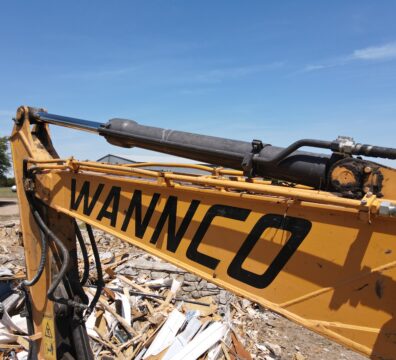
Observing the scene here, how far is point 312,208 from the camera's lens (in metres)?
2.05

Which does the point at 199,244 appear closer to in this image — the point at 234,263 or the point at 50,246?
the point at 234,263

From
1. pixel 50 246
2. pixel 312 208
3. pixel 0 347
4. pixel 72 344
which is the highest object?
pixel 312 208

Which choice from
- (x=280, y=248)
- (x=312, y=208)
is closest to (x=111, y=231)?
(x=280, y=248)

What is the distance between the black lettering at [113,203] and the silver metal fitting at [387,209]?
1860mm

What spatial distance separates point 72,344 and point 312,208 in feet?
9.37

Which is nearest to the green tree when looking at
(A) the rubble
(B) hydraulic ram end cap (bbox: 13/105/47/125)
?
(A) the rubble

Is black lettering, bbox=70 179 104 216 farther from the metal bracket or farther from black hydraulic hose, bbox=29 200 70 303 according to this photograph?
the metal bracket

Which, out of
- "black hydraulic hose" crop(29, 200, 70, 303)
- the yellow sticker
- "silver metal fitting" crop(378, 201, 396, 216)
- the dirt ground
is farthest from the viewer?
the dirt ground

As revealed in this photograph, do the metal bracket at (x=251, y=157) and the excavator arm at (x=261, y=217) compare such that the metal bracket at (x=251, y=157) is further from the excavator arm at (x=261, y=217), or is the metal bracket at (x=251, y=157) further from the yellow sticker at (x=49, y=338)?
the yellow sticker at (x=49, y=338)

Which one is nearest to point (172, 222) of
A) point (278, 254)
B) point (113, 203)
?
point (113, 203)

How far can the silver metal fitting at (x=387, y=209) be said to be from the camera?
1749 millimetres

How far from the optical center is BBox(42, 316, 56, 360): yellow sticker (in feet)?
12.1

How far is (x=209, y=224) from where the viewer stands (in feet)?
8.13

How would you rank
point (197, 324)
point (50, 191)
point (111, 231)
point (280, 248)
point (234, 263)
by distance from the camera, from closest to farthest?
1. point (280, 248)
2. point (234, 263)
3. point (111, 231)
4. point (50, 191)
5. point (197, 324)
